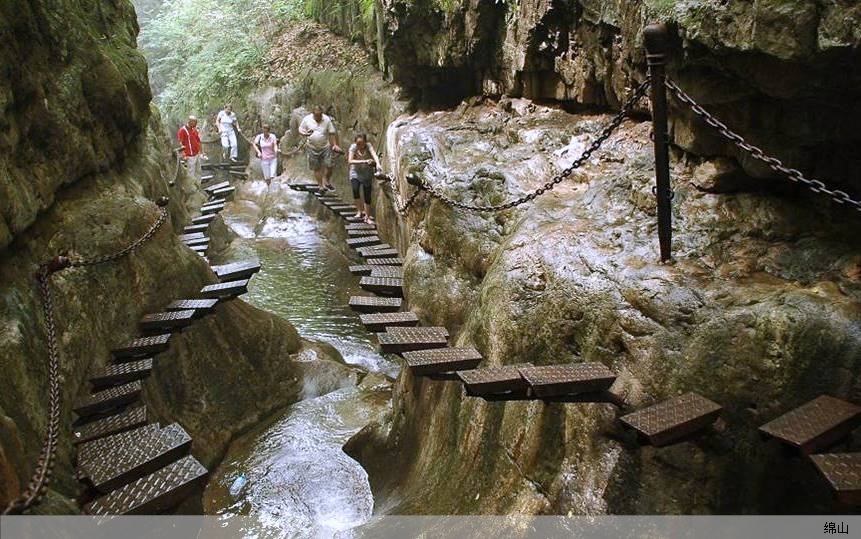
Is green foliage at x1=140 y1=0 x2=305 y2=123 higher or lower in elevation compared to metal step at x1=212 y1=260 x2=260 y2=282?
higher

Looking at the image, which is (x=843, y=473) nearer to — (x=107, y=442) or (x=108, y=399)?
(x=107, y=442)

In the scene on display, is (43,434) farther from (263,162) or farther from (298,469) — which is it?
(263,162)

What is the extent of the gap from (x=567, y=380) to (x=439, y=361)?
1.06 m

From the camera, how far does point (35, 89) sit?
4.95 metres

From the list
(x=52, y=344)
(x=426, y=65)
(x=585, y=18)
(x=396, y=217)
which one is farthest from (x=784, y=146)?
(x=426, y=65)

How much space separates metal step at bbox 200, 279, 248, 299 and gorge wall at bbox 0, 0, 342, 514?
28 cm

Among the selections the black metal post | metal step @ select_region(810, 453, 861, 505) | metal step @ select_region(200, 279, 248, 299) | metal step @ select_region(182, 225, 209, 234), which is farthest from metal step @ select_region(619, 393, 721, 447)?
metal step @ select_region(182, 225, 209, 234)

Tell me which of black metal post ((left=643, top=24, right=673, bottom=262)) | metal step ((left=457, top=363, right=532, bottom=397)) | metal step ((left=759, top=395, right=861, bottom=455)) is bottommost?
metal step ((left=457, top=363, right=532, bottom=397))

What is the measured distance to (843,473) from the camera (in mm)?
2658

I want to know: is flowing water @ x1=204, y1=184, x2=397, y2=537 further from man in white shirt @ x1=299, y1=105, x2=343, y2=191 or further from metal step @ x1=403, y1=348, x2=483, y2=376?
man in white shirt @ x1=299, y1=105, x2=343, y2=191

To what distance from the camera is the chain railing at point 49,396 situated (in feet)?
8.09

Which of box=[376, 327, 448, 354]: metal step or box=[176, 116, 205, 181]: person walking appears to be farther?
box=[176, 116, 205, 181]: person walking

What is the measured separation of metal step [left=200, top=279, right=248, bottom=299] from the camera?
678 cm

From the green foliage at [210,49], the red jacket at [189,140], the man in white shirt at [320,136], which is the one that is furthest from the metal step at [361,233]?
the green foliage at [210,49]
